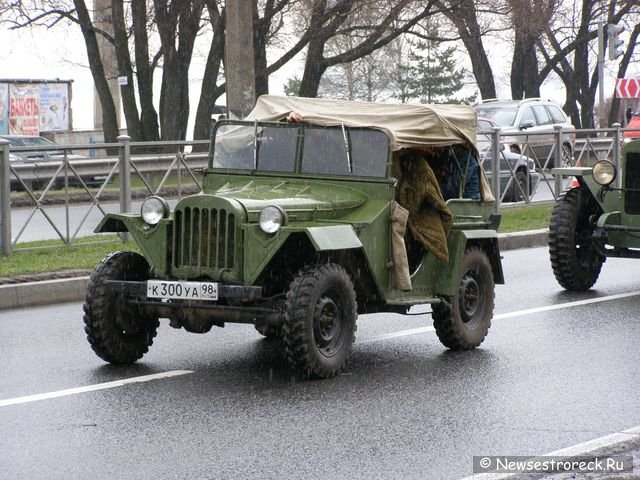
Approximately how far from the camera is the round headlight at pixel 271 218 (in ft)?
26.1

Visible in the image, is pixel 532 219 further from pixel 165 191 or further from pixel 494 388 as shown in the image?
pixel 494 388

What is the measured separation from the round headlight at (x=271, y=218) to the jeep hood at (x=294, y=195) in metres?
0.23

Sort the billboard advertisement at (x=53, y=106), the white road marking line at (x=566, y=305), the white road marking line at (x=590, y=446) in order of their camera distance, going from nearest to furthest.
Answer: the white road marking line at (x=590, y=446) < the white road marking line at (x=566, y=305) < the billboard advertisement at (x=53, y=106)

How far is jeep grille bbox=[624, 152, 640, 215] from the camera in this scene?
12.9 metres

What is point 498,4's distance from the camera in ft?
110

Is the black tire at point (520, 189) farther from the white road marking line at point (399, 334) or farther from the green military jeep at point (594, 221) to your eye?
the white road marking line at point (399, 334)

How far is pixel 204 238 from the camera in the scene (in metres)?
8.23

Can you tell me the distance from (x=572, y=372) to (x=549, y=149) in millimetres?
14437

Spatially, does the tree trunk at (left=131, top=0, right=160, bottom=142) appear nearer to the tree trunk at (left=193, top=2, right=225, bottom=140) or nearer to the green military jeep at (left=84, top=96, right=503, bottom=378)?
the tree trunk at (left=193, top=2, right=225, bottom=140)

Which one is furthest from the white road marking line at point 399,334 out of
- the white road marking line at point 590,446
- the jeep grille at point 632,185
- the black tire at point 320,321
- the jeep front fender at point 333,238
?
the white road marking line at point 590,446

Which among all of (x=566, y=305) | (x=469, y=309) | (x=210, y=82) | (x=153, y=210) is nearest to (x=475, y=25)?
(x=210, y=82)

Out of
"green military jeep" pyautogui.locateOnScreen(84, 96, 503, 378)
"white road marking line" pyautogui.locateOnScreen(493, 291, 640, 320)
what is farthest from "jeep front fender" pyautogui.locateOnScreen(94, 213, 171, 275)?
"white road marking line" pyautogui.locateOnScreen(493, 291, 640, 320)

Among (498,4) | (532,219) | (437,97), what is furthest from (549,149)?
(437,97)

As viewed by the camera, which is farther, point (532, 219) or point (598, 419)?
point (532, 219)
